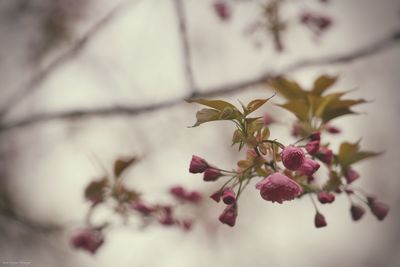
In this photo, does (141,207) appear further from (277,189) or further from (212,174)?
(277,189)

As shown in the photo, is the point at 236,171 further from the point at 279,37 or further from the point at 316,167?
the point at 279,37

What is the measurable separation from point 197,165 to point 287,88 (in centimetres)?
47

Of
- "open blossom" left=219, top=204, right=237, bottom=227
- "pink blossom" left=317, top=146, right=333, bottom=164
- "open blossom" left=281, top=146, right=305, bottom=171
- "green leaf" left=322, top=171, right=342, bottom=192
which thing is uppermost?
"open blossom" left=281, top=146, right=305, bottom=171

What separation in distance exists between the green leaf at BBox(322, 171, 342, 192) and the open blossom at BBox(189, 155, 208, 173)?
0.35 m

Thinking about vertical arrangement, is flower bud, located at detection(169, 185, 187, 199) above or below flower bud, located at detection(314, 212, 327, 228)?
below

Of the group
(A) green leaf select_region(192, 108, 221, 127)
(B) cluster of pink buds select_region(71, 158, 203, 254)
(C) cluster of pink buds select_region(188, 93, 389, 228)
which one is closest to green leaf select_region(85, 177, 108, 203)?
(B) cluster of pink buds select_region(71, 158, 203, 254)

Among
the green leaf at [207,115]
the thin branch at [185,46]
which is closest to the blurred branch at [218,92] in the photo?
the thin branch at [185,46]

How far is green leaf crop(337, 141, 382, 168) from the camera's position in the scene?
1.23m

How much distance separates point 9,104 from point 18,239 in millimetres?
1912

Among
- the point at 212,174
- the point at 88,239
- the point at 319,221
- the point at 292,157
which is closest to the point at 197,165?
the point at 212,174

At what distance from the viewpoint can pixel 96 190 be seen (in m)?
1.59

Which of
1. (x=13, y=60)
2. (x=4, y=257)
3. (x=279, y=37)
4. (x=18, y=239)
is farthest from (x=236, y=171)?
(x=13, y=60)

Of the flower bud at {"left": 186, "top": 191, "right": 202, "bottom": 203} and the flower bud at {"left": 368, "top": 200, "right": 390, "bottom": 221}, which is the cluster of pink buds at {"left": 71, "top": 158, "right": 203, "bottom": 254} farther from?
the flower bud at {"left": 368, "top": 200, "right": 390, "bottom": 221}

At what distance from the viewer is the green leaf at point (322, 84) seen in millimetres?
1337
